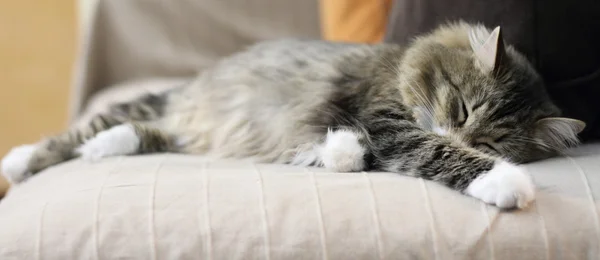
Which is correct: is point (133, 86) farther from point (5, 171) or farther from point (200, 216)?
point (200, 216)

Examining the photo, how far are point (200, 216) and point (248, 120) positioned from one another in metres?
0.60

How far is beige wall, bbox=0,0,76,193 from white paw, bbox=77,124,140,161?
1.38 m

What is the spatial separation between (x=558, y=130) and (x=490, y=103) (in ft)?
0.60

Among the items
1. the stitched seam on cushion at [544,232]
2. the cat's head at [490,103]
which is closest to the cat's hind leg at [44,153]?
the cat's head at [490,103]

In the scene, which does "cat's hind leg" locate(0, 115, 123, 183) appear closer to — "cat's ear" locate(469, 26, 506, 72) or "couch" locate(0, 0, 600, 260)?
"couch" locate(0, 0, 600, 260)

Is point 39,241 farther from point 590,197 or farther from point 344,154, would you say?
point 590,197

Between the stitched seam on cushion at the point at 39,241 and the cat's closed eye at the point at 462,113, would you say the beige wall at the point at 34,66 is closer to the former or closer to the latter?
the stitched seam on cushion at the point at 39,241

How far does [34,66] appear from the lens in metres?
2.83

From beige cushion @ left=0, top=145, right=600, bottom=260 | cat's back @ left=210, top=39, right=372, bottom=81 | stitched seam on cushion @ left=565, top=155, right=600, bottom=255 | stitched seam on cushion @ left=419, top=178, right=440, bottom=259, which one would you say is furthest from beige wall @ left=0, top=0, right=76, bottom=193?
stitched seam on cushion @ left=565, top=155, right=600, bottom=255

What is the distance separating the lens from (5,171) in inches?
61.3

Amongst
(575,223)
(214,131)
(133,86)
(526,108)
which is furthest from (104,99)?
(575,223)

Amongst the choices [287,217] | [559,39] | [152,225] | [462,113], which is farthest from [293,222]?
[559,39]

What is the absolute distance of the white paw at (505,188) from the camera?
1.08 m

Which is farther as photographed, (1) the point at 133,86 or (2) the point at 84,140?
(1) the point at 133,86
